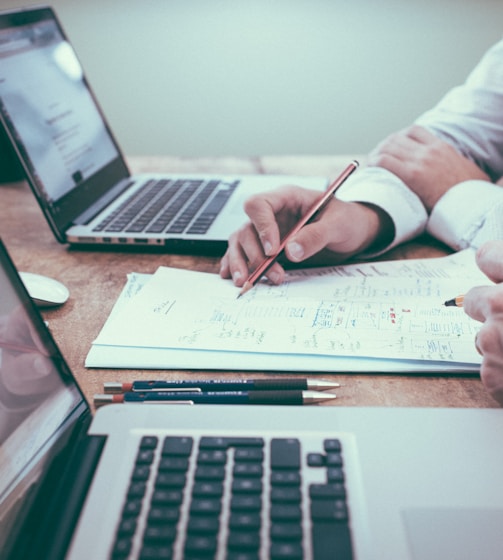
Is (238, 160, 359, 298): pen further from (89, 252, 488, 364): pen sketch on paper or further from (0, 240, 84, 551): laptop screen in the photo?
(0, 240, 84, 551): laptop screen

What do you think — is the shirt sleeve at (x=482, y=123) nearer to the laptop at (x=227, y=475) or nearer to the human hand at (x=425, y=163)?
the human hand at (x=425, y=163)

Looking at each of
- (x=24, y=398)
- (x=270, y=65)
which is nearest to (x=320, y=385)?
(x=24, y=398)

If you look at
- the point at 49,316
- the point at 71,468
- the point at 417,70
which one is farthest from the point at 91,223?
the point at 417,70

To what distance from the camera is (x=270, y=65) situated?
5.87 ft

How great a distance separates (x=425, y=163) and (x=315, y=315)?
0.39m

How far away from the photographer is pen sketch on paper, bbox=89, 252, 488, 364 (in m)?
0.50

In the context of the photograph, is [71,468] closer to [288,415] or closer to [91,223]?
[288,415]

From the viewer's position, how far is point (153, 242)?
0.73m

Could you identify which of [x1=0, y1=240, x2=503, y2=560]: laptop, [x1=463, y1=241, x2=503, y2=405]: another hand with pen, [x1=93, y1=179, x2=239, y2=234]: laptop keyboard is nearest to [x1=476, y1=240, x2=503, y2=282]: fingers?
[x1=463, y1=241, x2=503, y2=405]: another hand with pen

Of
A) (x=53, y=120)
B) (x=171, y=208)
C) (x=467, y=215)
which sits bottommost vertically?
(x=467, y=215)

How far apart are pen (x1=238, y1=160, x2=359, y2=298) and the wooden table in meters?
0.08

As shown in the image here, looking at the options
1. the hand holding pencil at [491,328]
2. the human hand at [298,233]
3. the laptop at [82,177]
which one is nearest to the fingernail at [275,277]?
the human hand at [298,233]

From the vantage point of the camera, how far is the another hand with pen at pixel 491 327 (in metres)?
0.42

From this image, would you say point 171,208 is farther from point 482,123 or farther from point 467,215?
point 482,123
